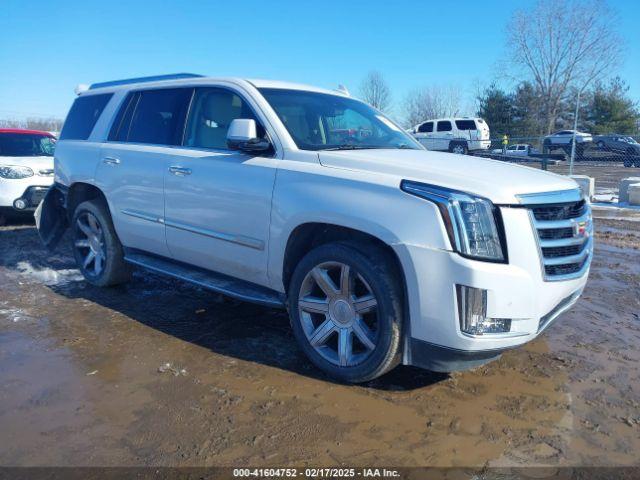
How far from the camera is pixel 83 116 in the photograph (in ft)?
18.3

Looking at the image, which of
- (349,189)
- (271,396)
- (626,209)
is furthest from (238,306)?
(626,209)

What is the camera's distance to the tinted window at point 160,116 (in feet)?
14.5

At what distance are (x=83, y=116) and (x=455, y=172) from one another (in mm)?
4318

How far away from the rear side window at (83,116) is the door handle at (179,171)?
169 cm

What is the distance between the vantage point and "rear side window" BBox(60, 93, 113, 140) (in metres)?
5.39

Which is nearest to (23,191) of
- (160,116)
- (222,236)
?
(160,116)

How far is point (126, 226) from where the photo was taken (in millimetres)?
4812

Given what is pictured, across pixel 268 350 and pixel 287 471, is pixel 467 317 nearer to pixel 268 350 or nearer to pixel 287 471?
pixel 287 471

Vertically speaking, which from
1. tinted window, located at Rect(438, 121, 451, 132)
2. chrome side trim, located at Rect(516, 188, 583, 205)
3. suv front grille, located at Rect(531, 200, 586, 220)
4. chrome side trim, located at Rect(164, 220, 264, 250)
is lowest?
chrome side trim, located at Rect(164, 220, 264, 250)

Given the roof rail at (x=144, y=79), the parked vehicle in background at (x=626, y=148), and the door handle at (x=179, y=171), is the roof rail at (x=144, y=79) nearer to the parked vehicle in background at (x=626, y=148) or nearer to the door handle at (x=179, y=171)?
the door handle at (x=179, y=171)

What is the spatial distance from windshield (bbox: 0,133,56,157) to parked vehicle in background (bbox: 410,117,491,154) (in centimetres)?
2094

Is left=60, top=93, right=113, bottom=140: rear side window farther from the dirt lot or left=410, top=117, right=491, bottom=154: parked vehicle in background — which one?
left=410, top=117, right=491, bottom=154: parked vehicle in background

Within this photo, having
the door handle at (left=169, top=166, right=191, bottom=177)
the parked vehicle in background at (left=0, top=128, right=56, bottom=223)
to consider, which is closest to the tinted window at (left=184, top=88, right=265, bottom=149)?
the door handle at (left=169, top=166, right=191, bottom=177)

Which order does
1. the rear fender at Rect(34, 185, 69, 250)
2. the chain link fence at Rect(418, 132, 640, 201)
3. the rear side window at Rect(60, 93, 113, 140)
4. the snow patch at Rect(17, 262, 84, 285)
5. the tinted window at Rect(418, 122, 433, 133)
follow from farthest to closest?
the tinted window at Rect(418, 122, 433, 133)
the chain link fence at Rect(418, 132, 640, 201)
the rear fender at Rect(34, 185, 69, 250)
the snow patch at Rect(17, 262, 84, 285)
the rear side window at Rect(60, 93, 113, 140)
